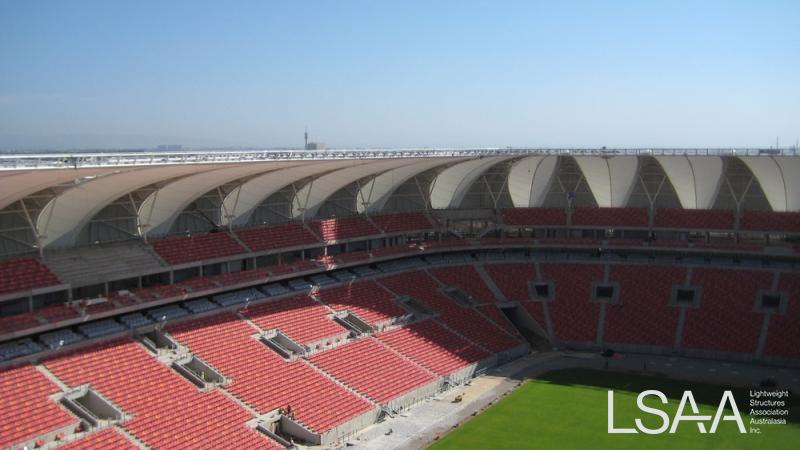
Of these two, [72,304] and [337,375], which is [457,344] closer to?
[337,375]

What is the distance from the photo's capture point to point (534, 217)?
177 feet

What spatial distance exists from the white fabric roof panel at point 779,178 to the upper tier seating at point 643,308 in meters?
7.53

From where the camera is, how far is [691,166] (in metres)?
47.6

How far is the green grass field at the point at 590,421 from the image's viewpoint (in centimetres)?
3034

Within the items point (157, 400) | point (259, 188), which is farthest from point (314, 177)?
point (157, 400)

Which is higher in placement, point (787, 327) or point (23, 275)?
point (23, 275)

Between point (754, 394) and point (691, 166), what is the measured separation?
1666 cm

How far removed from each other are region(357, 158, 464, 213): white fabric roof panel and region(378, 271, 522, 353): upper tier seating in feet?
19.4

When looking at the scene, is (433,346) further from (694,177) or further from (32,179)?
(32,179)

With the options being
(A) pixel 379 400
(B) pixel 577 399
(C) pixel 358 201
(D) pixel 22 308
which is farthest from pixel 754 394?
(D) pixel 22 308

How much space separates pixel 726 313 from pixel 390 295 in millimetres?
21003

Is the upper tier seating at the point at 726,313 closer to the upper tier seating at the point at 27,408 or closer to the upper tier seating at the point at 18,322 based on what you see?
the upper tier seating at the point at 27,408

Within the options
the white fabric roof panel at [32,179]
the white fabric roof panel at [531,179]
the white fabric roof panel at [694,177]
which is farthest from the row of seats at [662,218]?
the white fabric roof panel at [32,179]

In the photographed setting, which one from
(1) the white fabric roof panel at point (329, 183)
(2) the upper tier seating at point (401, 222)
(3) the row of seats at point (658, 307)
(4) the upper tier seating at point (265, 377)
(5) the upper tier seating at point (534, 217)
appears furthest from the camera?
(5) the upper tier seating at point (534, 217)
